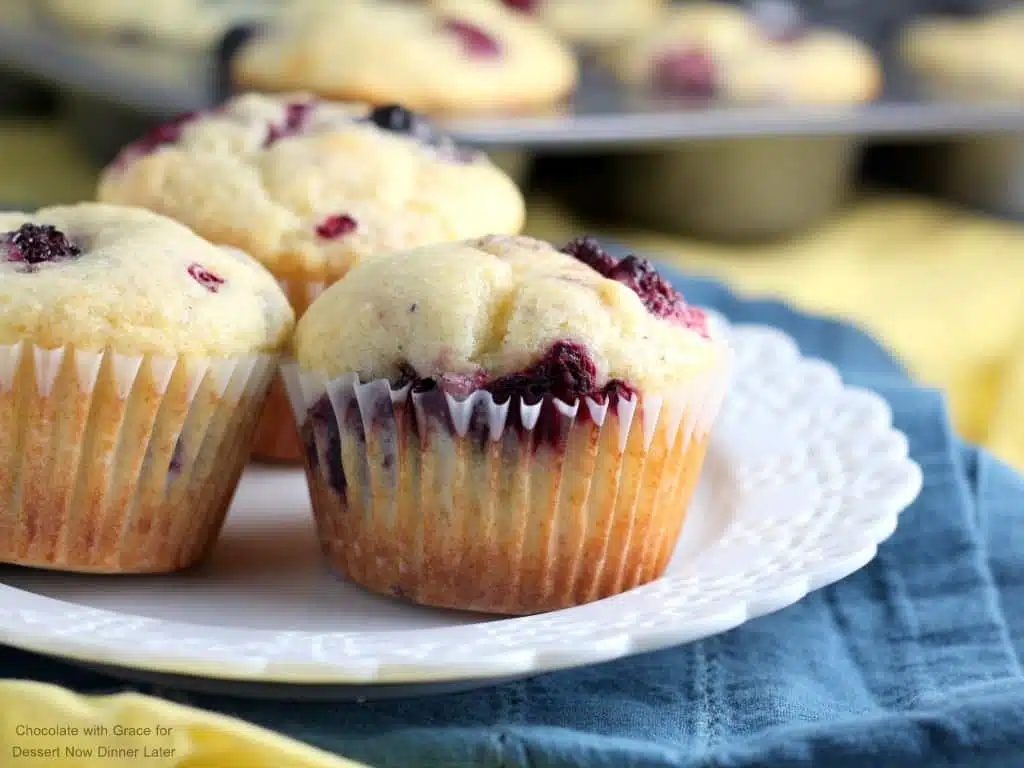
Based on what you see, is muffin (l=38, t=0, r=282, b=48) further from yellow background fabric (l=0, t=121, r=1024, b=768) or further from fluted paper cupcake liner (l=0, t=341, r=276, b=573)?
fluted paper cupcake liner (l=0, t=341, r=276, b=573)

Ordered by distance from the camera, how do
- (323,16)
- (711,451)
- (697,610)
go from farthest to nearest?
(323,16)
(711,451)
(697,610)

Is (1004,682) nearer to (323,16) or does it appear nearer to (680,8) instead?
(323,16)

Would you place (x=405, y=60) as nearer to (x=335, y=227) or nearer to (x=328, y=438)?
(x=335, y=227)

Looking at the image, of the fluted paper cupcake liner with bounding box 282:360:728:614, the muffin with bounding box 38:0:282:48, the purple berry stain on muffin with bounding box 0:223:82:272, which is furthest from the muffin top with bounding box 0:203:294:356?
the muffin with bounding box 38:0:282:48

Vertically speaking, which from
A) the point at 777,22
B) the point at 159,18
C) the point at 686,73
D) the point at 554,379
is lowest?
the point at 159,18

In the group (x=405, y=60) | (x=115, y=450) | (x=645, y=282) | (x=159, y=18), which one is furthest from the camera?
(x=159, y=18)

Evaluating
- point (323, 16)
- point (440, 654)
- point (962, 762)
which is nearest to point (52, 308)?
point (440, 654)

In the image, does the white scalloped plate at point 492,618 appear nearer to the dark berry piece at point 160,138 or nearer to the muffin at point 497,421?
the muffin at point 497,421

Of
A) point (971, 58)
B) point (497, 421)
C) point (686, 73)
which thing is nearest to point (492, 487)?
point (497, 421)
